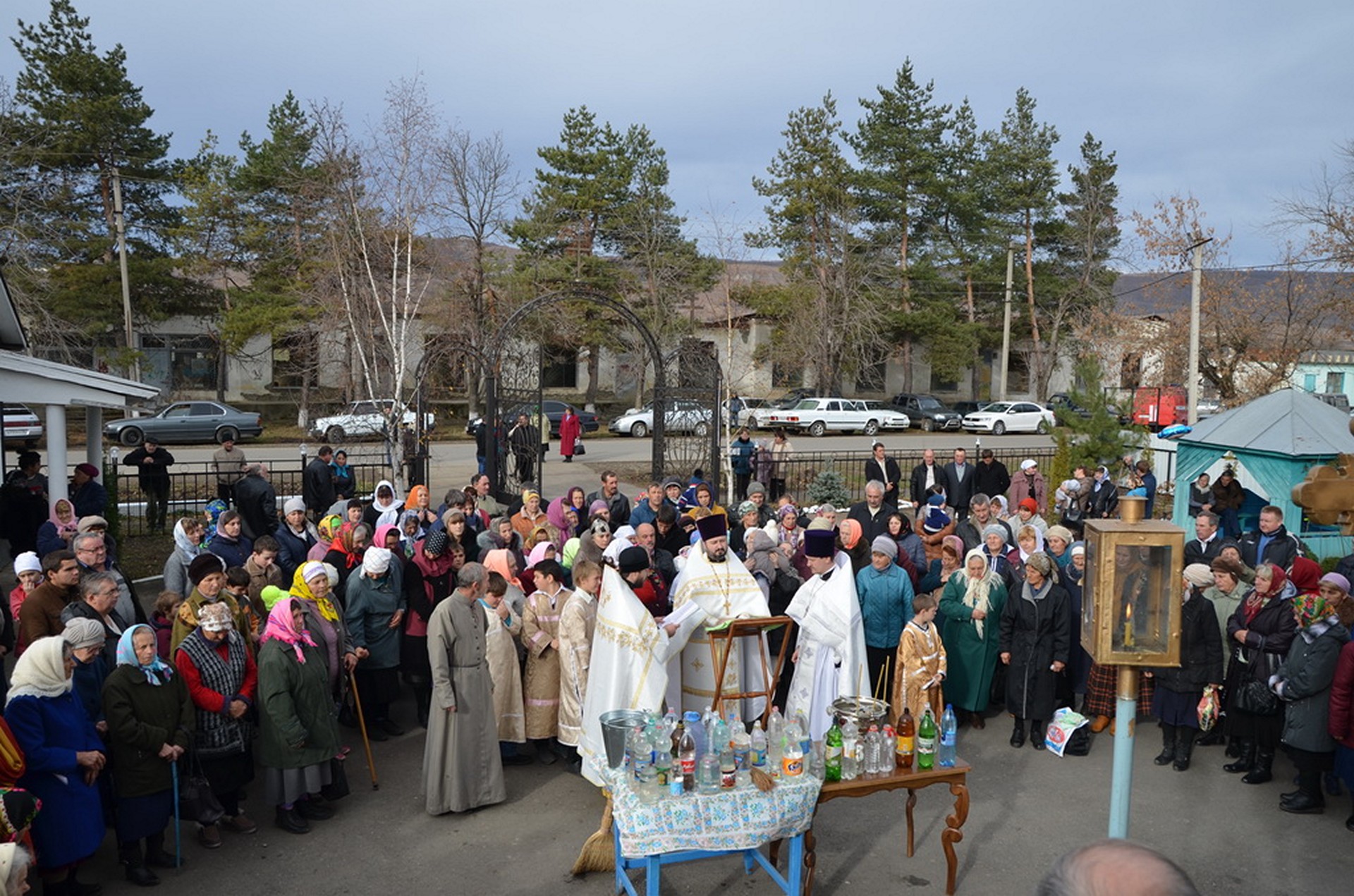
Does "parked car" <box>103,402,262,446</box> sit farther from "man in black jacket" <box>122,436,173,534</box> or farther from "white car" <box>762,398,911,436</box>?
"white car" <box>762,398,911,436</box>

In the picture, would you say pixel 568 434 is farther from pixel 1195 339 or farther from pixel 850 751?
pixel 850 751

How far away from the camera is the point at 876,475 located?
14102mm

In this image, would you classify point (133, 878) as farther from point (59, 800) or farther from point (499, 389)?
point (499, 389)

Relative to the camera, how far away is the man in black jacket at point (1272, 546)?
9.37 meters

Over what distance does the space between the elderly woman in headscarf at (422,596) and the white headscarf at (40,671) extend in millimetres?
3070

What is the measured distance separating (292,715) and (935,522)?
7.43m

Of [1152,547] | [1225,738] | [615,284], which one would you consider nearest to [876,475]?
[1225,738]

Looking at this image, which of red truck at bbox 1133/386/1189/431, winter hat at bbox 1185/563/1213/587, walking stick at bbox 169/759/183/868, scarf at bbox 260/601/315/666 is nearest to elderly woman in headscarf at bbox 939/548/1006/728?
winter hat at bbox 1185/563/1213/587

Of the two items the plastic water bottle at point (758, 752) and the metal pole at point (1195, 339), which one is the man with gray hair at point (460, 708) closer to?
the plastic water bottle at point (758, 752)

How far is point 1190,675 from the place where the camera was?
7.43 metres

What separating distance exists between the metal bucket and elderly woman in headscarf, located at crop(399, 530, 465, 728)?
10.1ft

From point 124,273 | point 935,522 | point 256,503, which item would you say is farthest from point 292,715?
point 124,273

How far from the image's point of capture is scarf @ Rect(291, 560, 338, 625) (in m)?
6.69

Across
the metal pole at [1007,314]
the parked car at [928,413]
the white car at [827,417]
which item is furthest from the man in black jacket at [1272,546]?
the metal pole at [1007,314]
